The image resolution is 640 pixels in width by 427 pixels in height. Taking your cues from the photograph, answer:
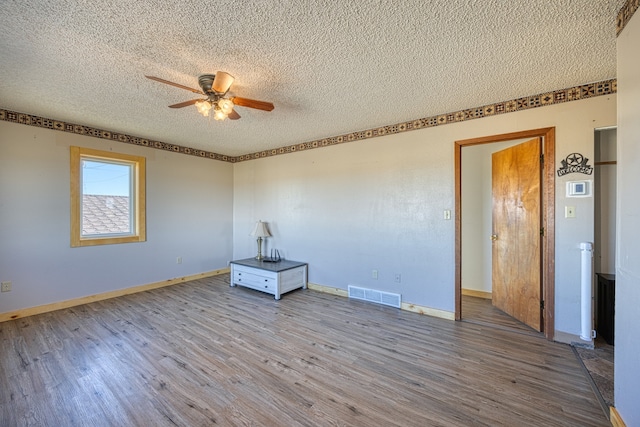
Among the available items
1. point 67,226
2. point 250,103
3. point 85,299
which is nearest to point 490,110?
point 250,103

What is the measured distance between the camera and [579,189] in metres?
2.39

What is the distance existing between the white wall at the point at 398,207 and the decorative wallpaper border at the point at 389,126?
0.06 metres

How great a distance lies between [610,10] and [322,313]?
343 centimetres

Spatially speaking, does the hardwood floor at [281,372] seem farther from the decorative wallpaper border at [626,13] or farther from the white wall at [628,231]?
the decorative wallpaper border at [626,13]

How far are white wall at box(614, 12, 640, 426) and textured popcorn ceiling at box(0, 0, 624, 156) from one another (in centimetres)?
36

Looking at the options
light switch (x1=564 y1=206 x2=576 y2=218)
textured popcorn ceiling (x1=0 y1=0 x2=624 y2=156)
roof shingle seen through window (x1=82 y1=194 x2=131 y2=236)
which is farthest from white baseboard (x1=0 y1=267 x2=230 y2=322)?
light switch (x1=564 y1=206 x2=576 y2=218)

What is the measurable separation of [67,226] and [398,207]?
442cm

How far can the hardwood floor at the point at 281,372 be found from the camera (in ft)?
5.31

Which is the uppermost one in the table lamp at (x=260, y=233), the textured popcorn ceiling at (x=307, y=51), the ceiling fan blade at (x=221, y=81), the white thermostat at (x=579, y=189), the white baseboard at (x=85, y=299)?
the textured popcorn ceiling at (x=307, y=51)

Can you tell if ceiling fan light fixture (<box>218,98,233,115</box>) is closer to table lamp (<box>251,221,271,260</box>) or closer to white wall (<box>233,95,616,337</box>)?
white wall (<box>233,95,616,337</box>)

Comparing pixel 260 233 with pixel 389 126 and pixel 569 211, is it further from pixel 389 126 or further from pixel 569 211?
pixel 569 211

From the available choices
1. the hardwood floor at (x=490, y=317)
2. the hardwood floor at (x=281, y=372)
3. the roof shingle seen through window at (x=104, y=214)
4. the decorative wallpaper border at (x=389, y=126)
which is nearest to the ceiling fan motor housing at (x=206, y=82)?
the decorative wallpaper border at (x=389, y=126)

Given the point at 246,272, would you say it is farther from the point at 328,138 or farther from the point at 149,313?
the point at 328,138

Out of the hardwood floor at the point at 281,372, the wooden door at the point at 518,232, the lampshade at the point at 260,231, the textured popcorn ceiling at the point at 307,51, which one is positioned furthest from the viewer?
the lampshade at the point at 260,231
